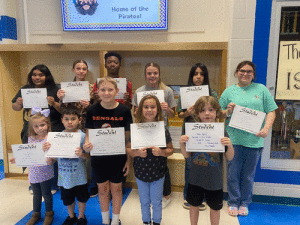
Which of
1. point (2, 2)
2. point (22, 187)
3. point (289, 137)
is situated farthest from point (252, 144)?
point (2, 2)

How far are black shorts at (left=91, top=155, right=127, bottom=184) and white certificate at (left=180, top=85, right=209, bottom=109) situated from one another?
805mm

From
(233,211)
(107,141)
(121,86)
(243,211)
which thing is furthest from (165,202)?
(121,86)

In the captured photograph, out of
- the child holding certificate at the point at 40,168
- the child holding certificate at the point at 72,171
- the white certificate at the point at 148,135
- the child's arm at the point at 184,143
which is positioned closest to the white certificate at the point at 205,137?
the child's arm at the point at 184,143

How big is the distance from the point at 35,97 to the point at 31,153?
716mm

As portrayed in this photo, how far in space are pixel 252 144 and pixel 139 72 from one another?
179cm

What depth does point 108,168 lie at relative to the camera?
1.91m

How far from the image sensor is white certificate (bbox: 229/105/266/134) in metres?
2.00

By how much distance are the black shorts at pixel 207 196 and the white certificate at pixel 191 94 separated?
0.80 meters

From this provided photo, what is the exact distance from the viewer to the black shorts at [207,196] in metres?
1.71

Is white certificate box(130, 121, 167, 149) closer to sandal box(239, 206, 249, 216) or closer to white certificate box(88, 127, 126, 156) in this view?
white certificate box(88, 127, 126, 156)

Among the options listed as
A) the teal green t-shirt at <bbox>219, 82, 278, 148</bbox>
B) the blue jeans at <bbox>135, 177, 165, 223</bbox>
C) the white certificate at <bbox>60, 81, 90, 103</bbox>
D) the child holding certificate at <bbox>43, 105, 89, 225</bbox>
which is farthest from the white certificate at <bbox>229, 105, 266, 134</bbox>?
the white certificate at <bbox>60, 81, 90, 103</bbox>

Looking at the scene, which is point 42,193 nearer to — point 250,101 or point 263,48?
point 250,101

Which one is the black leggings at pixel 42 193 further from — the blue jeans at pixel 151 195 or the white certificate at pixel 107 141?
the blue jeans at pixel 151 195

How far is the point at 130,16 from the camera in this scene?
304 cm
